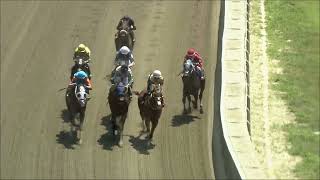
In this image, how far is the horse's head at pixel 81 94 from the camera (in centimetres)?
1597

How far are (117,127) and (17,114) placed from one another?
3197 millimetres

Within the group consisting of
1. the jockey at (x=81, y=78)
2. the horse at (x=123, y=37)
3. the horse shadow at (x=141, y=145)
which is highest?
the horse at (x=123, y=37)

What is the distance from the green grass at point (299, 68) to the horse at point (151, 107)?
3.27 meters

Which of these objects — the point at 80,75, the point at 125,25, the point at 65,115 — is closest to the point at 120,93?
the point at 80,75

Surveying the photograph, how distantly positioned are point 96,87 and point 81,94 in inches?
144

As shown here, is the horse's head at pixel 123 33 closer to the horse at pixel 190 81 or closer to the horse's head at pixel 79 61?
the horse's head at pixel 79 61

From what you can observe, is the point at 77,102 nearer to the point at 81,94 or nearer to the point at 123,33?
the point at 81,94

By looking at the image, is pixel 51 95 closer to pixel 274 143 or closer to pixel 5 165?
pixel 5 165

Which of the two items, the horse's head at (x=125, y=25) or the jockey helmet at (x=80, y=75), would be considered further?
the horse's head at (x=125, y=25)

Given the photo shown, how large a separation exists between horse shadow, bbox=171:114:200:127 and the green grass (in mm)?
→ 2659

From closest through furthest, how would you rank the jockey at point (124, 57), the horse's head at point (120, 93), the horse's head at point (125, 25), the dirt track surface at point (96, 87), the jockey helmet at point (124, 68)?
the dirt track surface at point (96, 87)
the horse's head at point (120, 93)
the jockey helmet at point (124, 68)
the jockey at point (124, 57)
the horse's head at point (125, 25)

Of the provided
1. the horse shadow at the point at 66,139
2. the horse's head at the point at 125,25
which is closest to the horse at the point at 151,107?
the horse shadow at the point at 66,139

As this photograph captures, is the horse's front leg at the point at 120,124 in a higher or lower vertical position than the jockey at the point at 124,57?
lower

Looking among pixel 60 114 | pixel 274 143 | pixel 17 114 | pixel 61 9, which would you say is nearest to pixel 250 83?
pixel 274 143
